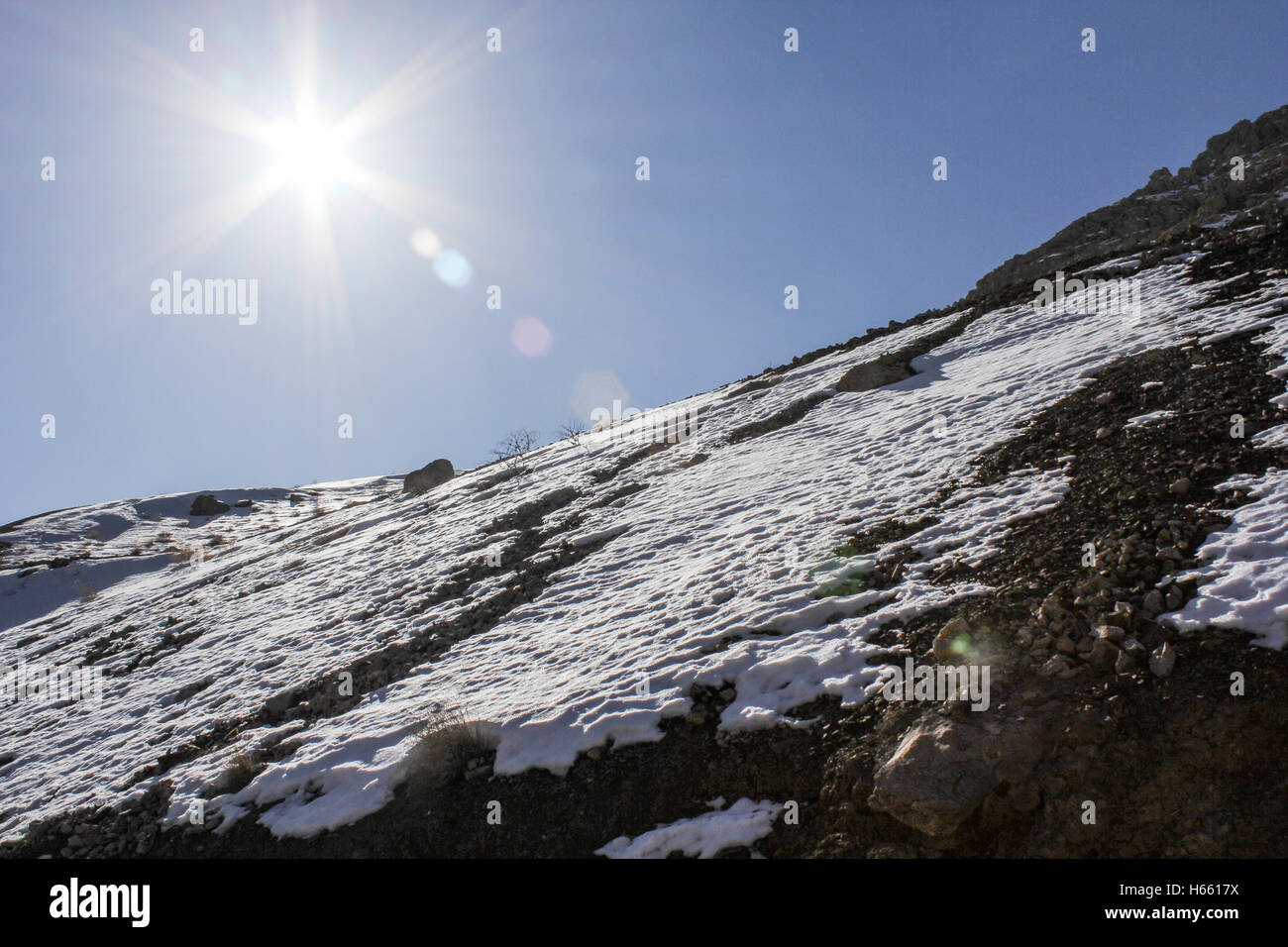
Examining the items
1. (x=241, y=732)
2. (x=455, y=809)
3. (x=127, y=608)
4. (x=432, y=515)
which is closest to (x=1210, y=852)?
(x=455, y=809)

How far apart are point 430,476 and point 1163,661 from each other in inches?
1140

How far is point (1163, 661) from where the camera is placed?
4.88 m

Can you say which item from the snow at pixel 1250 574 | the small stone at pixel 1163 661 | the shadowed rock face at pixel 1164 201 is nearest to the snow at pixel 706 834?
the small stone at pixel 1163 661

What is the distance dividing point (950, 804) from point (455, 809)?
4596 millimetres

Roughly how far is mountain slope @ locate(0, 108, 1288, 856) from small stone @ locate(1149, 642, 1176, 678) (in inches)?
0.7

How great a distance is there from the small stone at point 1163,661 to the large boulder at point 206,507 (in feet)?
176

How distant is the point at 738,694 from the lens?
6641mm

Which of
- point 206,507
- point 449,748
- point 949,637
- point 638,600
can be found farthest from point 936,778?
point 206,507

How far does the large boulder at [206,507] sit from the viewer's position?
46.2m

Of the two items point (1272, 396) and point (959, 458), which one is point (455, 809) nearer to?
point (959, 458)

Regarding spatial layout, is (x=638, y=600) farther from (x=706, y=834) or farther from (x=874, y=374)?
(x=874, y=374)

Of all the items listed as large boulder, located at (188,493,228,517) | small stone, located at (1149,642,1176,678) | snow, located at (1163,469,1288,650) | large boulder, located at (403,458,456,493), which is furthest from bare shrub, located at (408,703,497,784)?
large boulder, located at (188,493,228,517)

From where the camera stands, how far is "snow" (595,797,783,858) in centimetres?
512
